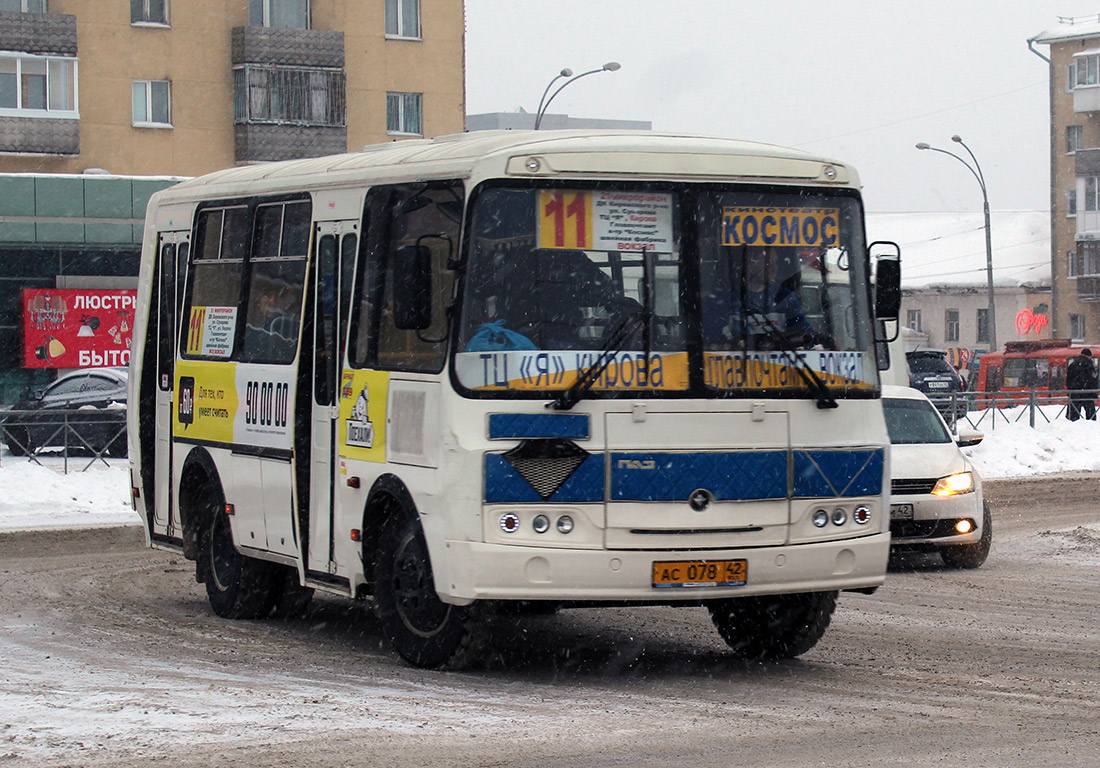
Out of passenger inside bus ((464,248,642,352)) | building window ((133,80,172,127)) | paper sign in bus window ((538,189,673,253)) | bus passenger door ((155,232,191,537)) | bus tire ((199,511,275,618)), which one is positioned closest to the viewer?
passenger inside bus ((464,248,642,352))

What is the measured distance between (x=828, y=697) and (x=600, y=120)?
123 meters

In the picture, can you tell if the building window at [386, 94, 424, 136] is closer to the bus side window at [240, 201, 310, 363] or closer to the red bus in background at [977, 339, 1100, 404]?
the red bus in background at [977, 339, 1100, 404]

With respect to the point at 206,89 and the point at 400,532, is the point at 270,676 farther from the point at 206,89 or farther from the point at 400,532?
the point at 206,89

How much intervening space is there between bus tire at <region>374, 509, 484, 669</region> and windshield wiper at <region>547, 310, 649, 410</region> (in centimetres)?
111

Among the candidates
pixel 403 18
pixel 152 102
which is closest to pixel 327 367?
pixel 152 102

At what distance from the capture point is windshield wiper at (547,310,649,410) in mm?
9008

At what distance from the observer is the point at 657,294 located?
9.27m

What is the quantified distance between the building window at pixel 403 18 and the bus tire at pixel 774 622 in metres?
41.3

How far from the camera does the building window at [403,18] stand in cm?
5009

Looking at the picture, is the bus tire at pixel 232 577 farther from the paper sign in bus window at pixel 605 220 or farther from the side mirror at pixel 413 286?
the paper sign in bus window at pixel 605 220

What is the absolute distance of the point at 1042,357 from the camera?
53781 mm

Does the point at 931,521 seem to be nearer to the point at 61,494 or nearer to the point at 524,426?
the point at 524,426

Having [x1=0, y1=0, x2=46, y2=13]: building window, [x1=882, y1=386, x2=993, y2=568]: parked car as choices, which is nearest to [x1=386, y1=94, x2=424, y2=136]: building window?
[x1=0, y1=0, x2=46, y2=13]: building window

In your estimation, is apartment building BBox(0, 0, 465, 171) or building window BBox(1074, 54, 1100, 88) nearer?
apartment building BBox(0, 0, 465, 171)
